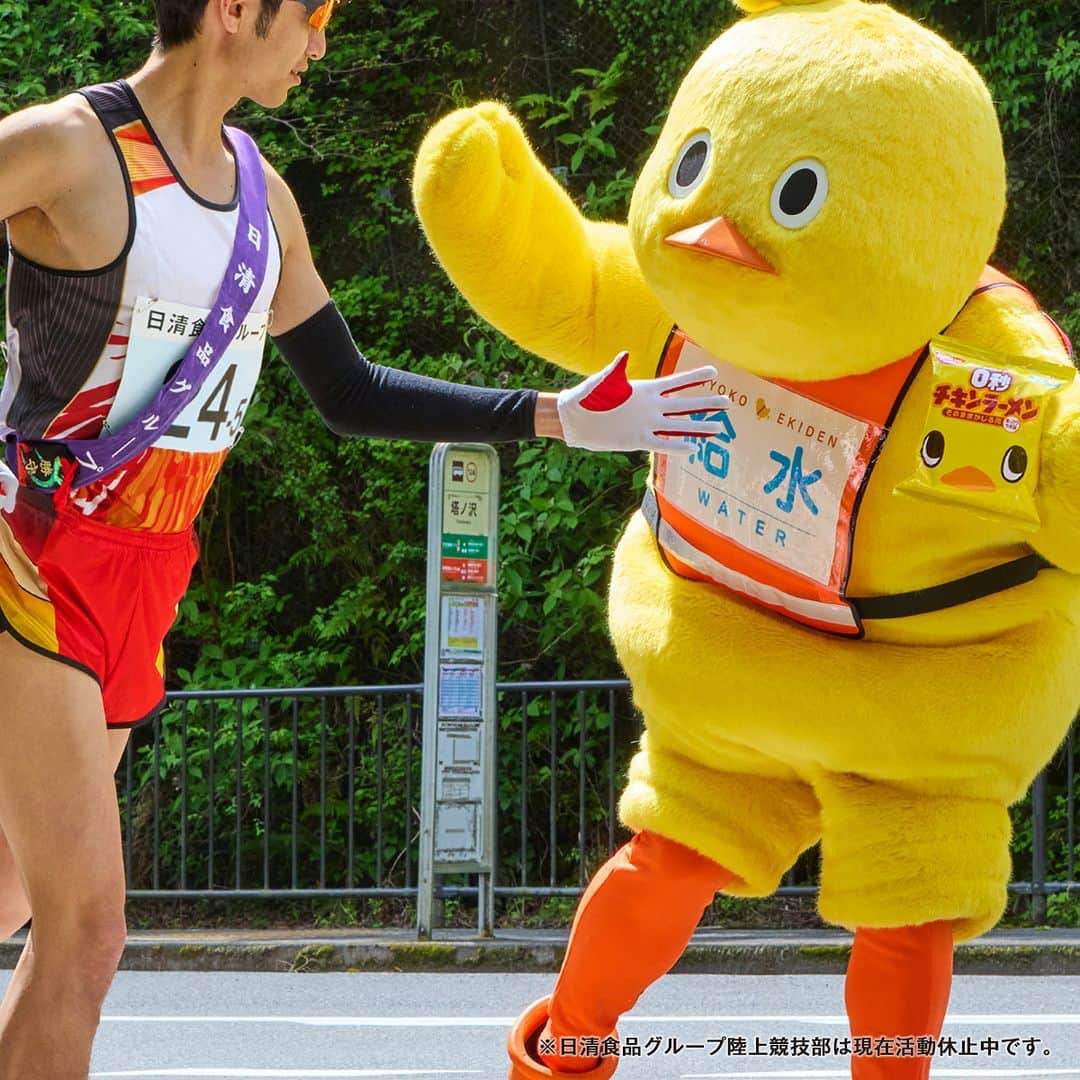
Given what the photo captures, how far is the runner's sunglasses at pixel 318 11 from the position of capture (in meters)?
2.97

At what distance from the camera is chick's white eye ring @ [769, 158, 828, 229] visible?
10.3 feet

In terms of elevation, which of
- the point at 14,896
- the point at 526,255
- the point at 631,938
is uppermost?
the point at 526,255

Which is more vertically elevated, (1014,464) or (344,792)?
(1014,464)

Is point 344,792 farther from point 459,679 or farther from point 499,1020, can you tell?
point 499,1020

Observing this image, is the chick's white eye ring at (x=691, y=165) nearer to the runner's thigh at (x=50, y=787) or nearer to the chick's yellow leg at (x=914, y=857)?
the chick's yellow leg at (x=914, y=857)

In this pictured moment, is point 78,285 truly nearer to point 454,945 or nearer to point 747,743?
point 747,743

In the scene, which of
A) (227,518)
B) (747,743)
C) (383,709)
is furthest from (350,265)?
(747,743)

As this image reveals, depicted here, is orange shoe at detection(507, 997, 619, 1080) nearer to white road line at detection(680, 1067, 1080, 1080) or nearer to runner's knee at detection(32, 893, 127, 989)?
runner's knee at detection(32, 893, 127, 989)

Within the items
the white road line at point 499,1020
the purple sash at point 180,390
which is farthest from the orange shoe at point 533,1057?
the white road line at point 499,1020

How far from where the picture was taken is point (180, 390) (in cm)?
290

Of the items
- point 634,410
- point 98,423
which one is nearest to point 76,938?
point 98,423

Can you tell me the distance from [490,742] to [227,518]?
395 cm

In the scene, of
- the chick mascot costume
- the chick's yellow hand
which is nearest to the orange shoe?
the chick mascot costume

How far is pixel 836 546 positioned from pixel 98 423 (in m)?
1.29
